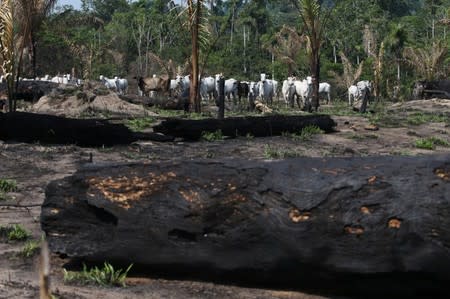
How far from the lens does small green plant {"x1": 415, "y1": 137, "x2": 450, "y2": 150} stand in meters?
13.1

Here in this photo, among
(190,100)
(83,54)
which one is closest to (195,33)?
(190,100)

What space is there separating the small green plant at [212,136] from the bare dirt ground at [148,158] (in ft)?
0.66

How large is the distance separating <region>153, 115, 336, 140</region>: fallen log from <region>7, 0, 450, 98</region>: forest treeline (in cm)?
909

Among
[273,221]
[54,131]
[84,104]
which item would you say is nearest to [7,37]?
[54,131]

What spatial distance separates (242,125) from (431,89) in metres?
18.2

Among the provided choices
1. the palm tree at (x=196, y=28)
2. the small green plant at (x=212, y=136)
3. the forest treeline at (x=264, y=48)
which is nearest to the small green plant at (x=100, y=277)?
the small green plant at (x=212, y=136)

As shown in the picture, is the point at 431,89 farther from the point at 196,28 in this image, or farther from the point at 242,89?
the point at 196,28

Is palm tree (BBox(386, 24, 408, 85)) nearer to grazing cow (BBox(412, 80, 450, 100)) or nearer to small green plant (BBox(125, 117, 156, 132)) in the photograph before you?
grazing cow (BBox(412, 80, 450, 100))

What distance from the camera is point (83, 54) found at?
35.9 m

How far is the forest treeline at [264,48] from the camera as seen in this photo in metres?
33.6

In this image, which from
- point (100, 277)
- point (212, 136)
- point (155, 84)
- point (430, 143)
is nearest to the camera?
point (100, 277)

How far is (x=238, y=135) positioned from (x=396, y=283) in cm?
890

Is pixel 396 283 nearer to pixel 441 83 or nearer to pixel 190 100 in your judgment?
pixel 190 100

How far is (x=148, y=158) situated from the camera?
10.6 metres
